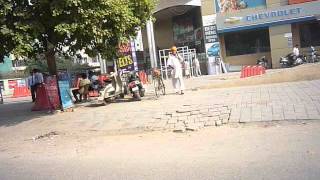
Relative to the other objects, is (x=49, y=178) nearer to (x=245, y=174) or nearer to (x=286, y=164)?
(x=245, y=174)

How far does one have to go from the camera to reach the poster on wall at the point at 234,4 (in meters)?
34.4

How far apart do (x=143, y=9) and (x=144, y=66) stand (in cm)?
2284

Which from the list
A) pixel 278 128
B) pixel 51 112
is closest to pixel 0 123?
pixel 51 112

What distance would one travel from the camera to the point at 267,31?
114 ft

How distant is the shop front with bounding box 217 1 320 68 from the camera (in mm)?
33125

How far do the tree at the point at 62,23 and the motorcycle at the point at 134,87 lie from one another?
148 centimetres

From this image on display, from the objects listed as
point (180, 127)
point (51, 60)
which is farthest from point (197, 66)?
point (180, 127)

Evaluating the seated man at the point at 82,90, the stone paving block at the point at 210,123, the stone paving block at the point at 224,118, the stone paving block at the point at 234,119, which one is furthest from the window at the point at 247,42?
the stone paving block at the point at 210,123

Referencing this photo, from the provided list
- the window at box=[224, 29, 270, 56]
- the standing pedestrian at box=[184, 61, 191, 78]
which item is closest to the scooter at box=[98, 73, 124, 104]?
the standing pedestrian at box=[184, 61, 191, 78]

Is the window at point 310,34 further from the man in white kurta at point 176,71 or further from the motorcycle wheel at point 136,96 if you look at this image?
the motorcycle wheel at point 136,96

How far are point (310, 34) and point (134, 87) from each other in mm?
21457

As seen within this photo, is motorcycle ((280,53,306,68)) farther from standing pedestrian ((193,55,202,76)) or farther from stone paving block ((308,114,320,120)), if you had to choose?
stone paving block ((308,114,320,120))

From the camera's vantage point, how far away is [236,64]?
36.0m

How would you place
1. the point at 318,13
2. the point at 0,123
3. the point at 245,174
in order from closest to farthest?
1. the point at 245,174
2. the point at 0,123
3. the point at 318,13
